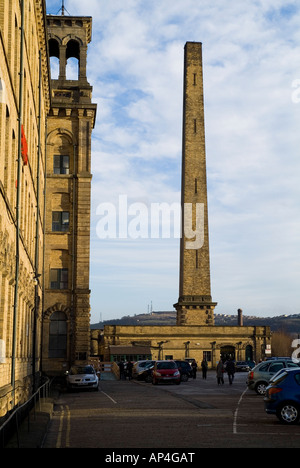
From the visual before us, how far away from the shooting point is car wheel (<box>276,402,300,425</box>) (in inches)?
727

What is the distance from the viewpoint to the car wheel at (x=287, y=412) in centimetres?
1845

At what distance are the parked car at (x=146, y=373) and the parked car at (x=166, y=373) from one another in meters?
4.80

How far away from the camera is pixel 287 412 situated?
18484mm

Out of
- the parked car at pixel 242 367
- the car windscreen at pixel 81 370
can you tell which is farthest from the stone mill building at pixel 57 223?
the parked car at pixel 242 367

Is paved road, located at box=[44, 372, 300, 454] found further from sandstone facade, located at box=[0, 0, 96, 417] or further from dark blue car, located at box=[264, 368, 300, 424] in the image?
sandstone facade, located at box=[0, 0, 96, 417]

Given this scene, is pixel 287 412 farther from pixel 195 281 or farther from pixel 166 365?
pixel 195 281

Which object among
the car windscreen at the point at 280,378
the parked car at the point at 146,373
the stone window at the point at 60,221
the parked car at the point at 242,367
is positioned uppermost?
the stone window at the point at 60,221

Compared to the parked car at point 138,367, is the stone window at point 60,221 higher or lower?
higher

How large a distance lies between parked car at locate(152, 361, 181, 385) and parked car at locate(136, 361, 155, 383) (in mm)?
4799

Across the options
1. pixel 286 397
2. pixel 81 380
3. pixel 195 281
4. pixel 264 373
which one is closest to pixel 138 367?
pixel 81 380

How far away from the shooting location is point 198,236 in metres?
86.1

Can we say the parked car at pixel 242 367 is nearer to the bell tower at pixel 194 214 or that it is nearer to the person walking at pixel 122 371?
the bell tower at pixel 194 214

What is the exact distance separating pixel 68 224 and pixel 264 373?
828 inches
